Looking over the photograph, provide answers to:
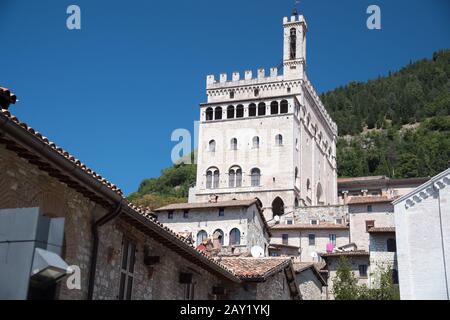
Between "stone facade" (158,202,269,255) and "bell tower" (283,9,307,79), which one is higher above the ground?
"bell tower" (283,9,307,79)

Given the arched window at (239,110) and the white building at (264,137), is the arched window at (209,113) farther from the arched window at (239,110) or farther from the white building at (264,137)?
the arched window at (239,110)

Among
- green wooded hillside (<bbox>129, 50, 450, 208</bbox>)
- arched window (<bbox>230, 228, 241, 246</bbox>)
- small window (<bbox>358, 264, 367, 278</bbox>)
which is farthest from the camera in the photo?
green wooded hillside (<bbox>129, 50, 450, 208</bbox>)

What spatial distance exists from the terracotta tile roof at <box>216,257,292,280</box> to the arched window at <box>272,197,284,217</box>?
50324mm

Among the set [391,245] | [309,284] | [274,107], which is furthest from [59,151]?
[274,107]

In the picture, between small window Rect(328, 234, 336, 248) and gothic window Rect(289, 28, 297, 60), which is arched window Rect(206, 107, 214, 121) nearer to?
gothic window Rect(289, 28, 297, 60)

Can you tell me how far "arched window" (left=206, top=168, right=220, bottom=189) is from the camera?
77919 mm

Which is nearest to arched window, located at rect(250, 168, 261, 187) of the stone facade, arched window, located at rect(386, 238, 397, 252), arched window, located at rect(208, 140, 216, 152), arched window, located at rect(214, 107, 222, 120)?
arched window, located at rect(208, 140, 216, 152)

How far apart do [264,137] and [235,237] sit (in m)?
31.0

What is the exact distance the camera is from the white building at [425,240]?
36844 millimetres

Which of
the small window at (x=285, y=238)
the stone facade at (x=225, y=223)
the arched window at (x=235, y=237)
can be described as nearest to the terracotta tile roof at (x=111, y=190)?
the arched window at (x=235, y=237)

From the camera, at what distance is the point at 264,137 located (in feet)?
256

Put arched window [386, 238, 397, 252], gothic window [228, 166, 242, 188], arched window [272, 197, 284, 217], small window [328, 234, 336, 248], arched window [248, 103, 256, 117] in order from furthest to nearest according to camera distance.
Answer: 1. arched window [248, 103, 256, 117]
2. gothic window [228, 166, 242, 188]
3. arched window [272, 197, 284, 217]
4. small window [328, 234, 336, 248]
5. arched window [386, 238, 397, 252]

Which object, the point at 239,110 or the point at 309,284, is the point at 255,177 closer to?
the point at 239,110

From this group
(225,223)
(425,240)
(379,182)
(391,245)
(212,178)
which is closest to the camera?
(425,240)
